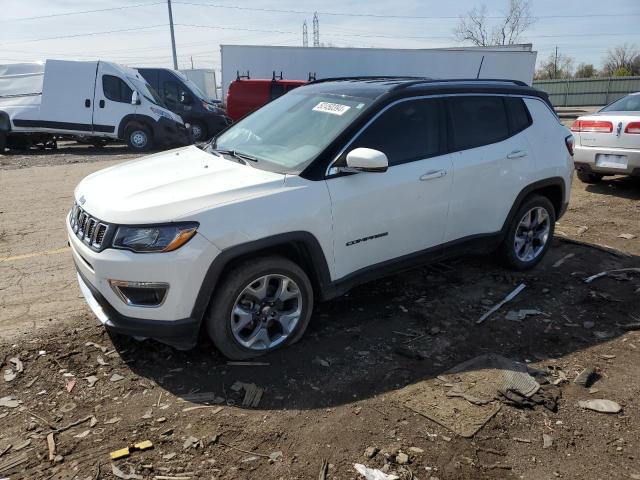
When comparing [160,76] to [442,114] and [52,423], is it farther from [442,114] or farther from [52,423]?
[52,423]

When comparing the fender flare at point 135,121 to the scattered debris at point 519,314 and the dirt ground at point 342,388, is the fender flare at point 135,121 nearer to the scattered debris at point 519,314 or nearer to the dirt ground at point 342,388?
the dirt ground at point 342,388

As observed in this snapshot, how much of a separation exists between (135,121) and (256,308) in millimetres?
12991

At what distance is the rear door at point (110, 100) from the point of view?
14469mm

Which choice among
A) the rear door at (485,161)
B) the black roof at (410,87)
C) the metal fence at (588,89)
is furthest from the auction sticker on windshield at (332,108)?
the metal fence at (588,89)

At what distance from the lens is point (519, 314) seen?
4.30 m

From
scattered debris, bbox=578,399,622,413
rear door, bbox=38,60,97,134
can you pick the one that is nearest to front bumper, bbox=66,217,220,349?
scattered debris, bbox=578,399,622,413

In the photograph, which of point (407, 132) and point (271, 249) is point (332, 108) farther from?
point (271, 249)

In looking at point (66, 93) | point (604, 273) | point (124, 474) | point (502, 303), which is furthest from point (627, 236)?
point (66, 93)

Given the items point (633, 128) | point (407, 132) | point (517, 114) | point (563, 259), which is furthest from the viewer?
point (633, 128)

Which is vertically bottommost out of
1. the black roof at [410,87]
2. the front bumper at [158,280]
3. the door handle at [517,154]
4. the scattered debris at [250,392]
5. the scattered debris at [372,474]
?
the scattered debris at [372,474]

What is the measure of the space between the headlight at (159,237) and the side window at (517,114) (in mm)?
3228

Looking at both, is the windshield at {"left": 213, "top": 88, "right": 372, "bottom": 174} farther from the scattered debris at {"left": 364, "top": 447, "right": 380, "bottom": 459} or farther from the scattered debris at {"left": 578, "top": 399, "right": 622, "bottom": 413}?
the scattered debris at {"left": 578, "top": 399, "right": 622, "bottom": 413}

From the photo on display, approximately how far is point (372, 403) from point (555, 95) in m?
43.1

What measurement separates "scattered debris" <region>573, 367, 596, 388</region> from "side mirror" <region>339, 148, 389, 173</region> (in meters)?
1.87
